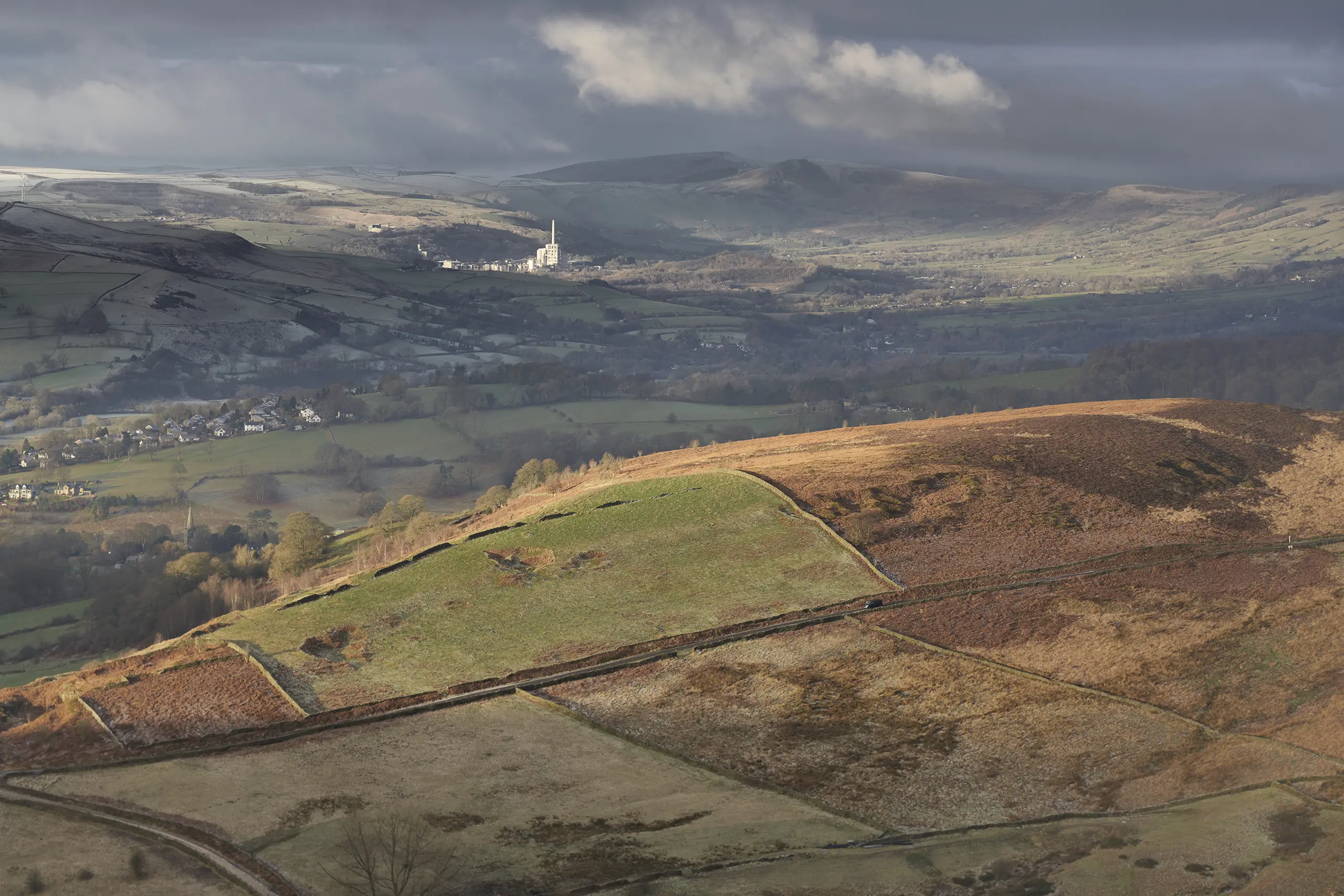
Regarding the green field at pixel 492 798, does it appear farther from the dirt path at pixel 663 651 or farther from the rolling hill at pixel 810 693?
the dirt path at pixel 663 651

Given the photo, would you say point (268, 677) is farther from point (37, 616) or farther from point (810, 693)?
point (37, 616)

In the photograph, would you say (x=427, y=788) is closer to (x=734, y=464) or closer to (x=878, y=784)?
(x=878, y=784)

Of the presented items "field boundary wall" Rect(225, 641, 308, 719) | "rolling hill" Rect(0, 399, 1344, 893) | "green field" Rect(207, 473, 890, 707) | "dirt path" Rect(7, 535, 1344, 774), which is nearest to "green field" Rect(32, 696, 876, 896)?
"rolling hill" Rect(0, 399, 1344, 893)

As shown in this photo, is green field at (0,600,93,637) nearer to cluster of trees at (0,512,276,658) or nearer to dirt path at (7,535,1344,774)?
cluster of trees at (0,512,276,658)

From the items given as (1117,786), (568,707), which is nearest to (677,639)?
(568,707)

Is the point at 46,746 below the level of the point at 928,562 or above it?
below

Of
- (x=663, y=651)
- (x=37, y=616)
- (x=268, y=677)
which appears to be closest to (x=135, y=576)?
(x=37, y=616)

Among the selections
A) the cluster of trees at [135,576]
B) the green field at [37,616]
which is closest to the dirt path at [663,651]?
the cluster of trees at [135,576]
